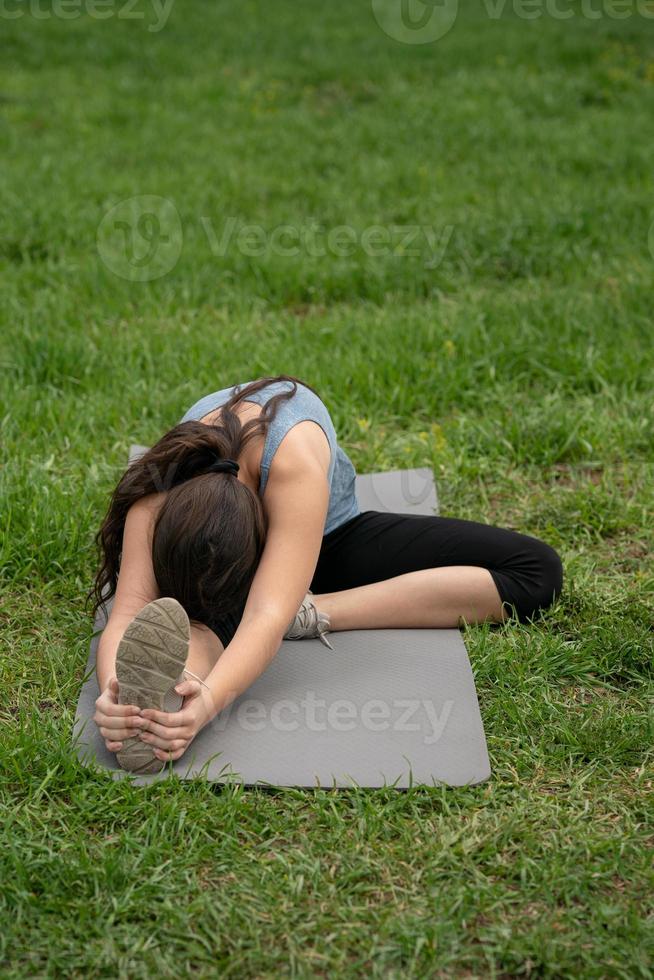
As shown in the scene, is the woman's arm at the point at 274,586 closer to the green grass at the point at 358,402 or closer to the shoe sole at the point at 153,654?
the shoe sole at the point at 153,654

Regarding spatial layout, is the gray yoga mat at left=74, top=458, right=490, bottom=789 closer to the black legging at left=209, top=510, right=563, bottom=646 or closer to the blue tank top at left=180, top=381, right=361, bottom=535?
the black legging at left=209, top=510, right=563, bottom=646

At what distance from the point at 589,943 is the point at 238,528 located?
104cm

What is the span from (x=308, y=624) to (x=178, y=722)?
22.0 inches

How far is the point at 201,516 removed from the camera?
2234 millimetres

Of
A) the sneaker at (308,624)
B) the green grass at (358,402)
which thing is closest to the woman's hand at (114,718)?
the green grass at (358,402)

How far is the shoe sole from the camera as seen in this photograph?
208cm

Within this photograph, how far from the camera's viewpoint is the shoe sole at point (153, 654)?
2.08m

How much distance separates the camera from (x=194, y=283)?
477 centimetres

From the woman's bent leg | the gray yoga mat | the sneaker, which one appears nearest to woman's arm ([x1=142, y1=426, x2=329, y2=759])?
the gray yoga mat

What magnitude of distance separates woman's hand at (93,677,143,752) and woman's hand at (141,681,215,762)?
0.02m

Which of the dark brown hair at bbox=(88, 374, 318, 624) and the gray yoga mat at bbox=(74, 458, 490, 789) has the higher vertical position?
the dark brown hair at bbox=(88, 374, 318, 624)

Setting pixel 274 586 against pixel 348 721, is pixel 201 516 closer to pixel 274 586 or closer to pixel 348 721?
pixel 274 586

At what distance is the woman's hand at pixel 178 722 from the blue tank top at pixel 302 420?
0.49 m

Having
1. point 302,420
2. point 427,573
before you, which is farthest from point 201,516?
point 427,573
